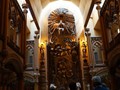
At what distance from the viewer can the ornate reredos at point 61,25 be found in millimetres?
15586

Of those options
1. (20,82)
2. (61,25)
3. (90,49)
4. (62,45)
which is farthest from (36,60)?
(20,82)

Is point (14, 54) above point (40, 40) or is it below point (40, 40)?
below

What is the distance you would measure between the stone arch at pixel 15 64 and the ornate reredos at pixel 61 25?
7.71 meters

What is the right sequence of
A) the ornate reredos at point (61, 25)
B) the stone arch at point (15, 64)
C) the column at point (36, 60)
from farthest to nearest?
1. the ornate reredos at point (61, 25)
2. the column at point (36, 60)
3. the stone arch at point (15, 64)

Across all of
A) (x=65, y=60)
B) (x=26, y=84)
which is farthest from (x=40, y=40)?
(x=26, y=84)

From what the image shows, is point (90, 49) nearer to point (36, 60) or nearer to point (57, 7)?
point (36, 60)

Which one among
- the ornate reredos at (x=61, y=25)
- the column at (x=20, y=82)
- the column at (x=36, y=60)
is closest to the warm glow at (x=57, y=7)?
the ornate reredos at (x=61, y=25)

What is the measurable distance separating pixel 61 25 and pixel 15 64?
29.7 ft

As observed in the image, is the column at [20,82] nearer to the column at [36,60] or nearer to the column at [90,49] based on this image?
the column at [36,60]

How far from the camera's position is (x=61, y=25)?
15953mm

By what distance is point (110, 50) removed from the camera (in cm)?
761

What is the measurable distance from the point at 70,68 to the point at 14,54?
7.99 meters

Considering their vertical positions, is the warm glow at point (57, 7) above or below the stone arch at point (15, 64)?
above

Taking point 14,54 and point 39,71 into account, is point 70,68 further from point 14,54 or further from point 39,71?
point 14,54
